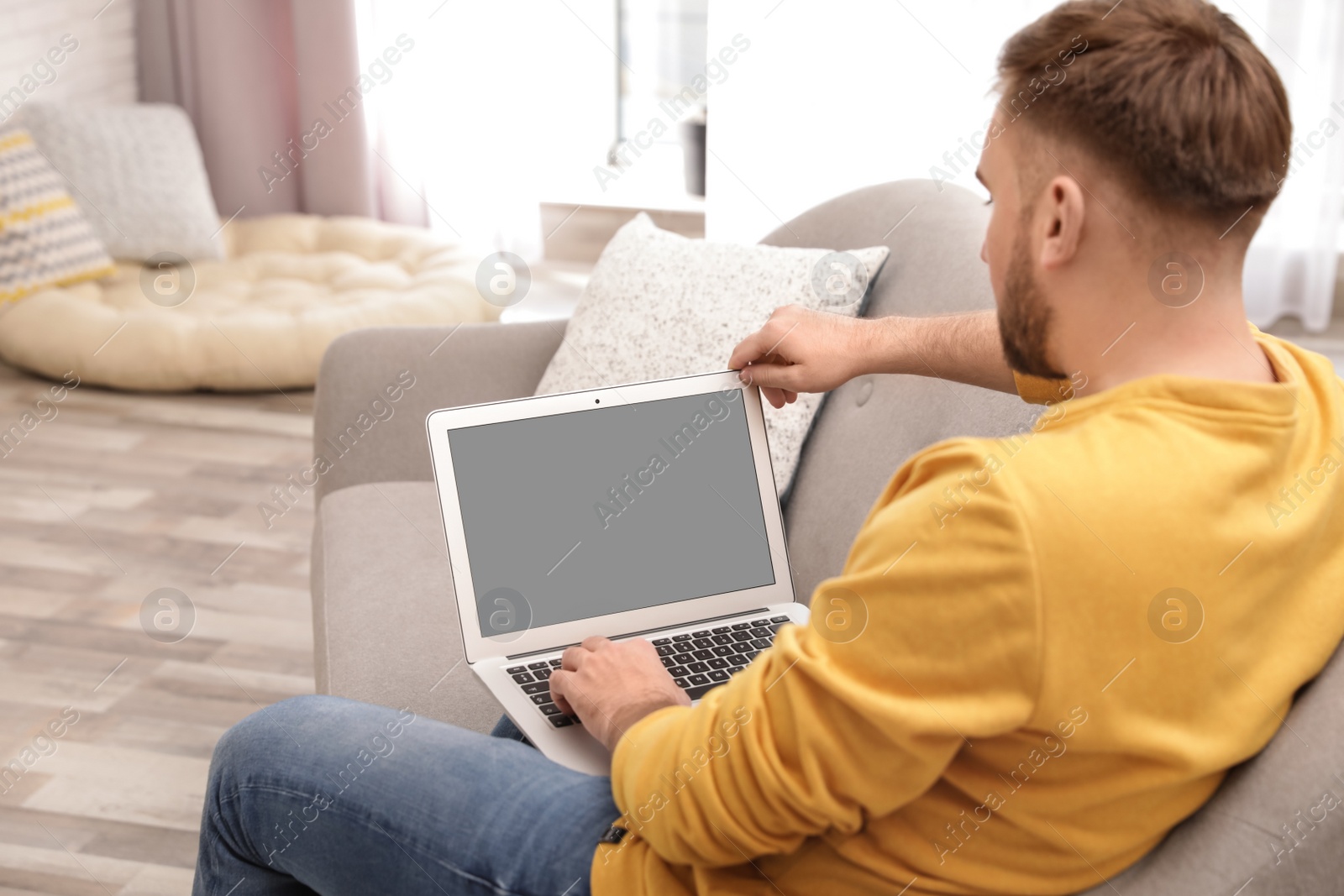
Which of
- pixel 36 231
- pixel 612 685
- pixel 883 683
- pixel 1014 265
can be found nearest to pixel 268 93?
pixel 36 231

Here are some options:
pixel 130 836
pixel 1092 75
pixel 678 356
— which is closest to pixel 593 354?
pixel 678 356

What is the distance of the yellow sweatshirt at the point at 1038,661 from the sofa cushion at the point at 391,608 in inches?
20.7

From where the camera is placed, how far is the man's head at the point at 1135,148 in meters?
0.66

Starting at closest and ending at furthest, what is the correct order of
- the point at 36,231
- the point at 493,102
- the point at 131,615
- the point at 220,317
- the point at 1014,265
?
1. the point at 1014,265
2. the point at 131,615
3. the point at 220,317
4. the point at 36,231
5. the point at 493,102

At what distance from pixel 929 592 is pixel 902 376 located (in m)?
0.81

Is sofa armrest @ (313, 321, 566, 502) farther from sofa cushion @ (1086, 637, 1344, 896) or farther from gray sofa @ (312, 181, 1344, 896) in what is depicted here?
sofa cushion @ (1086, 637, 1344, 896)

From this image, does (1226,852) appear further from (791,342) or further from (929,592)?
(791,342)

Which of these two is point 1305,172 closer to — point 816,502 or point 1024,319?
point 816,502

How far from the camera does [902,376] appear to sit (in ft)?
4.67

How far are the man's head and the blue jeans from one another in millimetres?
481

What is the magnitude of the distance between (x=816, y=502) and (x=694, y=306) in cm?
33

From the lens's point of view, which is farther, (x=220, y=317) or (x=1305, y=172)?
(x=1305, y=172)

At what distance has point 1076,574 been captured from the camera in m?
0.63

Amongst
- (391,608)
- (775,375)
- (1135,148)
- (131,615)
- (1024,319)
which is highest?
(1135,148)
